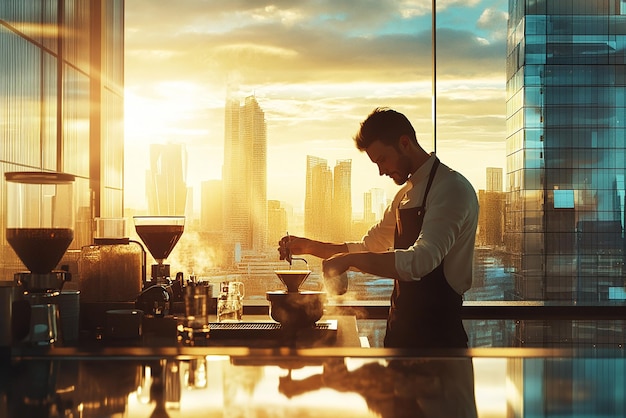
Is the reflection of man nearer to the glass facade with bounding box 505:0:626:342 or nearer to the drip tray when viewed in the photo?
the drip tray

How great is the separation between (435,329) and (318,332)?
0.79 metres

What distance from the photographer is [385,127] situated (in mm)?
2920

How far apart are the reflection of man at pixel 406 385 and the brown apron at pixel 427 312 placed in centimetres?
160

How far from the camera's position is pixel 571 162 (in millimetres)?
9219

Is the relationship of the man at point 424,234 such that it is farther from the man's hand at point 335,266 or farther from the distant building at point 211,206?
the distant building at point 211,206

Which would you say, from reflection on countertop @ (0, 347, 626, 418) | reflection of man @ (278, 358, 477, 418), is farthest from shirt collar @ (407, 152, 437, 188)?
reflection of man @ (278, 358, 477, 418)

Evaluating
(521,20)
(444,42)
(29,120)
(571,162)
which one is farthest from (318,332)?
(571,162)

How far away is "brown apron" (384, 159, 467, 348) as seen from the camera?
2.90 m

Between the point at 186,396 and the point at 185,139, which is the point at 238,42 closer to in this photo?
the point at 185,139

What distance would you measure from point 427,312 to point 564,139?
8441 millimetres

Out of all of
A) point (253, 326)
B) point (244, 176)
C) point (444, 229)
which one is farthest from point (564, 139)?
point (253, 326)

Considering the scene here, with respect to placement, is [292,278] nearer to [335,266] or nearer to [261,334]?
[335,266]

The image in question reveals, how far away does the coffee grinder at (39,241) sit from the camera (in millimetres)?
1589

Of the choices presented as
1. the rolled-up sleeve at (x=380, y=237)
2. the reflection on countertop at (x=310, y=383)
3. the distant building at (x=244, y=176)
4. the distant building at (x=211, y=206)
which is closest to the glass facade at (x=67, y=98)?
the distant building at (x=211, y=206)
